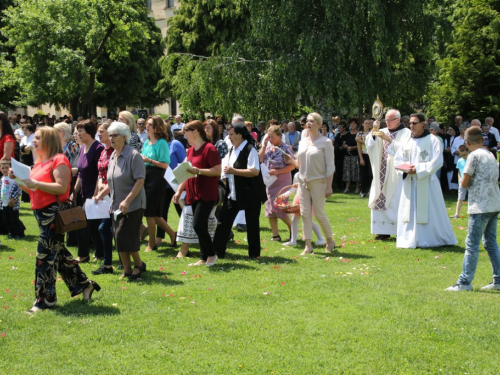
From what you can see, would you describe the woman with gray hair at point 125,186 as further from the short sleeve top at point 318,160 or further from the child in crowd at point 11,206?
the child in crowd at point 11,206

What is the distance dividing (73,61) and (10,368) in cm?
2350

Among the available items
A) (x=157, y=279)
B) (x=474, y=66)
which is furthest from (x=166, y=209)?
(x=474, y=66)

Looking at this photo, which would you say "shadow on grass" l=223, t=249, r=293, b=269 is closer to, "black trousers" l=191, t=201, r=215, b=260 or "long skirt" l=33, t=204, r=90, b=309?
"black trousers" l=191, t=201, r=215, b=260

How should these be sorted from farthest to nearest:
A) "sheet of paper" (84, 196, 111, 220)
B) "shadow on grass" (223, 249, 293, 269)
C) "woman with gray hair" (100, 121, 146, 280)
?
"shadow on grass" (223, 249, 293, 269)
"sheet of paper" (84, 196, 111, 220)
"woman with gray hair" (100, 121, 146, 280)

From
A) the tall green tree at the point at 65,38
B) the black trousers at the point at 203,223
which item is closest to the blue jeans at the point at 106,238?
the black trousers at the point at 203,223

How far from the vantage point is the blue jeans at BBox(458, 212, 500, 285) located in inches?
295

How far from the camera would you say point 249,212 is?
31.8 ft

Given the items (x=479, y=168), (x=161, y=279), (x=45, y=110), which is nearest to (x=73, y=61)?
(x=161, y=279)

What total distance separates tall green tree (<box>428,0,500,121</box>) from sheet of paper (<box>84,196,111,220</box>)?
2014 centimetres

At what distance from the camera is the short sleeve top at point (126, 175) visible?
8.08m

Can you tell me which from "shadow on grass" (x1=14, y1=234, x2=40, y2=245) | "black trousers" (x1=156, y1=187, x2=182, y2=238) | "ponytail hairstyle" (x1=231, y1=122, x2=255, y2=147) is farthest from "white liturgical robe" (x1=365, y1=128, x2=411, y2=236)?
"shadow on grass" (x1=14, y1=234, x2=40, y2=245)

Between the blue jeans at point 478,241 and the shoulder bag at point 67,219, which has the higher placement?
the shoulder bag at point 67,219

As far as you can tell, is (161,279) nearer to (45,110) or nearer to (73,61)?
(73,61)

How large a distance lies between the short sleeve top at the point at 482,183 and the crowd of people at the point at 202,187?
0.08 feet
